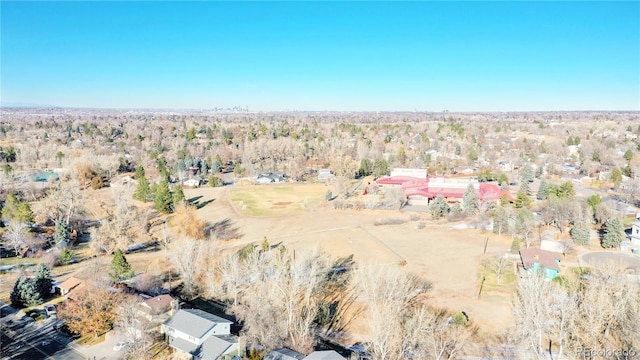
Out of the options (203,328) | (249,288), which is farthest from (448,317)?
(203,328)

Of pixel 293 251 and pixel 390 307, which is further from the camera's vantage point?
pixel 293 251

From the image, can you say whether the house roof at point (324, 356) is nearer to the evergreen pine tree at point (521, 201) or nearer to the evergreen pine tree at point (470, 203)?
the evergreen pine tree at point (470, 203)

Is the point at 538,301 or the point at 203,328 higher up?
the point at 538,301

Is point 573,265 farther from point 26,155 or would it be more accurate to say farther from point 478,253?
point 26,155

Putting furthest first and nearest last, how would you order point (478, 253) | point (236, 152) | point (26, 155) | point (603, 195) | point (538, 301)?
point (236, 152) < point (26, 155) < point (603, 195) < point (478, 253) < point (538, 301)

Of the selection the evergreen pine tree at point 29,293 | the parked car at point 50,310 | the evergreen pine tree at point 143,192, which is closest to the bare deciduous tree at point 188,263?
the parked car at point 50,310

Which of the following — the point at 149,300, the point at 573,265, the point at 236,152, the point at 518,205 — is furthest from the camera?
the point at 236,152
